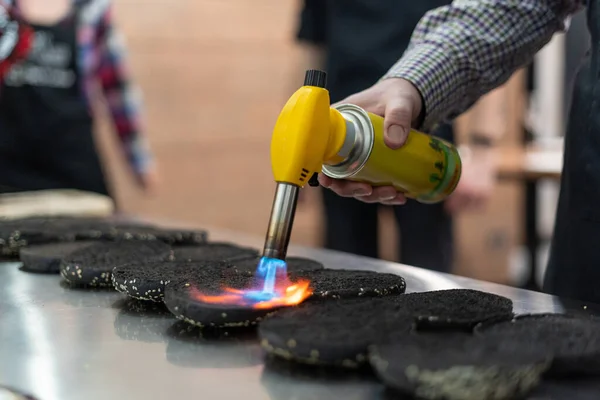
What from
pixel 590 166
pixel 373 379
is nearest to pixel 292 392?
pixel 373 379

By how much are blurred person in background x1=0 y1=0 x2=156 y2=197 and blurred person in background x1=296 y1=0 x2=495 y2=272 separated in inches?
33.4

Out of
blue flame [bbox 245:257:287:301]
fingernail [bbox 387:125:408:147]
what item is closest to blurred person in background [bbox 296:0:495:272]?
fingernail [bbox 387:125:408:147]

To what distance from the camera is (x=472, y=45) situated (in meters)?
1.02

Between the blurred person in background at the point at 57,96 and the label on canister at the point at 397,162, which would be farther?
the blurred person in background at the point at 57,96

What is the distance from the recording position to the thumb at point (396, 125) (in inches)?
33.3

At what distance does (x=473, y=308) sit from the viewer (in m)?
0.69

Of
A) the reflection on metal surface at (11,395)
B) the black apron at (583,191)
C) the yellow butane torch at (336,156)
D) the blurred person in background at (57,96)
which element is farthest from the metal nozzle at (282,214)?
the blurred person in background at (57,96)

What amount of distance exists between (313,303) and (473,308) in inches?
6.3

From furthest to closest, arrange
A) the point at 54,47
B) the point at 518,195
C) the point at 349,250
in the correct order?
the point at 518,195
the point at 54,47
the point at 349,250

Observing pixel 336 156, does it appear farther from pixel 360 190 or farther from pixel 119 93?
pixel 119 93

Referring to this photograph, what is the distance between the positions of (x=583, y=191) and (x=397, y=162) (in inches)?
11.0

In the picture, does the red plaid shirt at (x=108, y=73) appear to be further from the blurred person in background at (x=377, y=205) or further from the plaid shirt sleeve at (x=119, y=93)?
the blurred person in background at (x=377, y=205)

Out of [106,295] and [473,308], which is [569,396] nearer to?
[473,308]

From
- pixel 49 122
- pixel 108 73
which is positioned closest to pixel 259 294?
pixel 49 122
